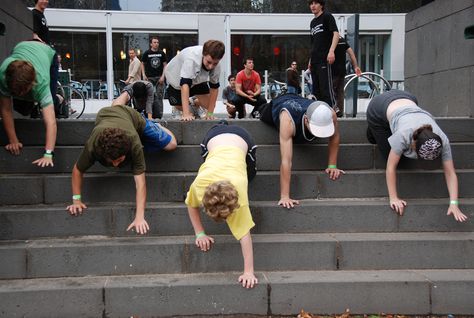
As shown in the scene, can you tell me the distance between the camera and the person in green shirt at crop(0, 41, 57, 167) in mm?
5059

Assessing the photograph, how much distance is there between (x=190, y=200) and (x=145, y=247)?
2.11 feet

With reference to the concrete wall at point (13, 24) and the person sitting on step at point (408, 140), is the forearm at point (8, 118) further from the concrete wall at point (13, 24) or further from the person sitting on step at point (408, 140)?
the person sitting on step at point (408, 140)

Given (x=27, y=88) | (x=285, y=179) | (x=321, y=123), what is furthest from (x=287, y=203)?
(x=27, y=88)

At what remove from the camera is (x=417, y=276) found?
4.59m

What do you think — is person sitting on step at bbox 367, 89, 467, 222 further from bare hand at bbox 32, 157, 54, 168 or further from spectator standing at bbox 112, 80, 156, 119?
bare hand at bbox 32, 157, 54, 168

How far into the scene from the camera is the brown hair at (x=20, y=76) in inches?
197

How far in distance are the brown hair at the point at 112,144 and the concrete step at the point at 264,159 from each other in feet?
3.46

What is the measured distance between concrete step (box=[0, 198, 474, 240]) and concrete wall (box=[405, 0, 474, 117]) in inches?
101

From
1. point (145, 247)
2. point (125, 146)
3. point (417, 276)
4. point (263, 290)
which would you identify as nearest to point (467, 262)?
point (417, 276)

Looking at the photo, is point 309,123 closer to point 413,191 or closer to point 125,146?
point 413,191

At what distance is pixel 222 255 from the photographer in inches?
185

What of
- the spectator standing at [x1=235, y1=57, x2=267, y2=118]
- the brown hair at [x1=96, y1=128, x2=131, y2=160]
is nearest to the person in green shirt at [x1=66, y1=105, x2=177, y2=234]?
the brown hair at [x1=96, y1=128, x2=131, y2=160]

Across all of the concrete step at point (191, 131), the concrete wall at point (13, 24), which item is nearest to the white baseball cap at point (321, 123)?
the concrete step at point (191, 131)

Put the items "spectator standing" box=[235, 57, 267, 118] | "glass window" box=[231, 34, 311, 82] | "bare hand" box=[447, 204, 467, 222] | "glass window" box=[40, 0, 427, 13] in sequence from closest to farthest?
"bare hand" box=[447, 204, 467, 222], "spectator standing" box=[235, 57, 267, 118], "glass window" box=[40, 0, 427, 13], "glass window" box=[231, 34, 311, 82]
